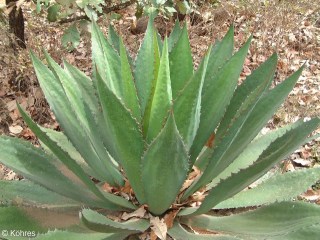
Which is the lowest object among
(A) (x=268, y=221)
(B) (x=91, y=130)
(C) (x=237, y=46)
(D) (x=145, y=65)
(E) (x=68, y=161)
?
(C) (x=237, y=46)

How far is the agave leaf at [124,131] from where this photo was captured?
5.62ft

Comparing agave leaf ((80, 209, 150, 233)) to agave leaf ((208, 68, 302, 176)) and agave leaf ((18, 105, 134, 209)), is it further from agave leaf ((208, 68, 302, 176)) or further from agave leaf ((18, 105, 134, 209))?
agave leaf ((208, 68, 302, 176))

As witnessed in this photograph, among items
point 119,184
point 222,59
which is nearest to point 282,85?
point 222,59

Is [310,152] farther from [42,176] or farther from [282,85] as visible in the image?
[42,176]

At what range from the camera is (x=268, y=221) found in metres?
1.94

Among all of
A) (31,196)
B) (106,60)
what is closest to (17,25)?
(106,60)

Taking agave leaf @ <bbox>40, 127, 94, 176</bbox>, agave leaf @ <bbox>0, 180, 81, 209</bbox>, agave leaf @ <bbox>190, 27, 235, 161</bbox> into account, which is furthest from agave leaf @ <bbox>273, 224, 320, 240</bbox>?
agave leaf @ <bbox>40, 127, 94, 176</bbox>

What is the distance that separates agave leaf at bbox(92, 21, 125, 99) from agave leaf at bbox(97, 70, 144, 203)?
0.31m

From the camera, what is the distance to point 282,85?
2.03 metres

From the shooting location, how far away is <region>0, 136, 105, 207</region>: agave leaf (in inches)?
77.2

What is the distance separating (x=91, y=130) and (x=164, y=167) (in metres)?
0.49

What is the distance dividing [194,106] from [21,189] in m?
Answer: 0.82

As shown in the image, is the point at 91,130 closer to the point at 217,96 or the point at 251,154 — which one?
the point at 217,96

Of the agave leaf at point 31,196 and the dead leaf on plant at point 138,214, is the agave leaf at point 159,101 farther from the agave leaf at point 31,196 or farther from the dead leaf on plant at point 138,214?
the agave leaf at point 31,196
